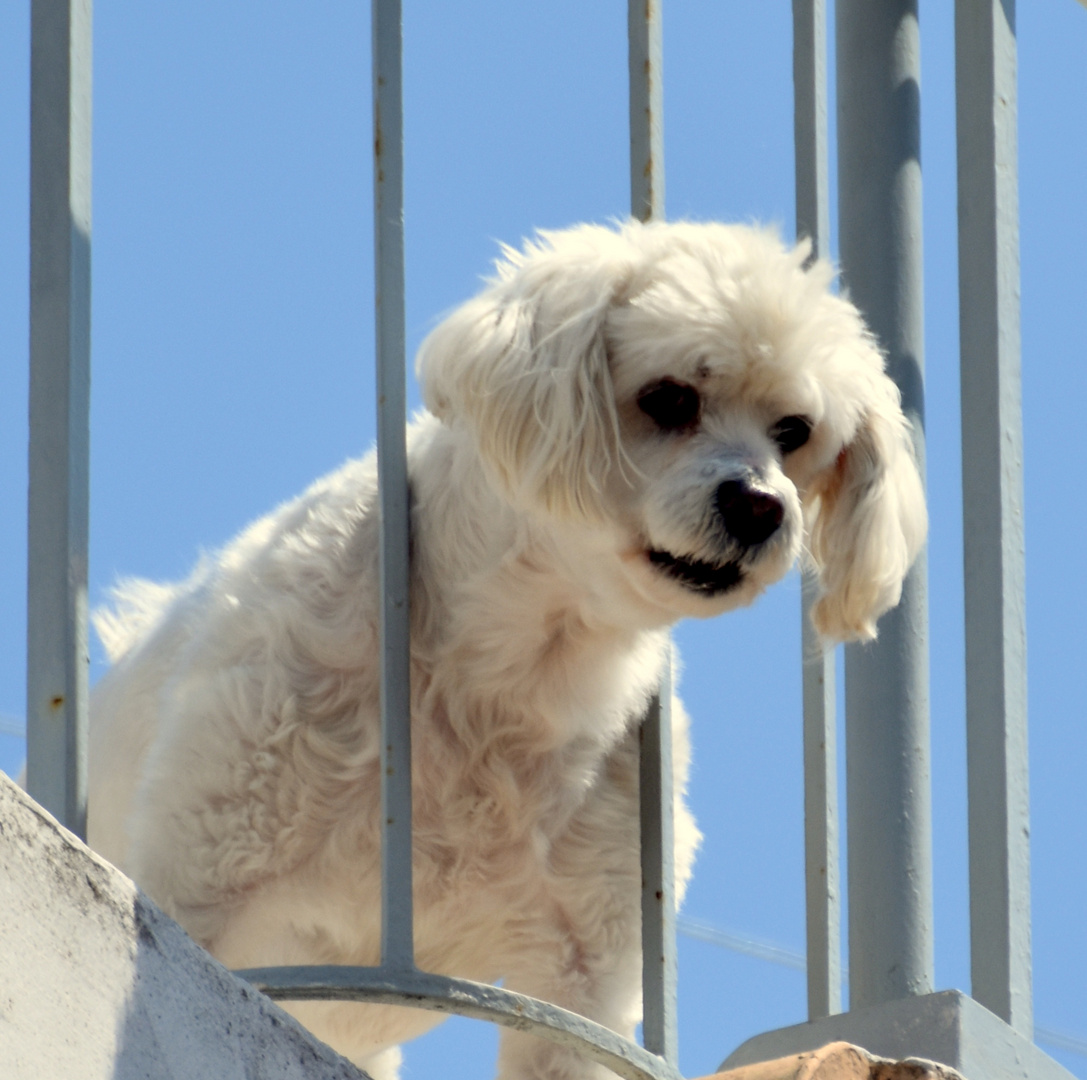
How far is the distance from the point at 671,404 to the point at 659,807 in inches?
28.3

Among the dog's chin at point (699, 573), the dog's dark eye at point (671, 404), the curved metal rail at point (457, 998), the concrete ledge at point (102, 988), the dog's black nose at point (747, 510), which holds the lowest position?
the curved metal rail at point (457, 998)

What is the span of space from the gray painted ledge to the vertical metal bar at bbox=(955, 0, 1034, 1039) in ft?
0.27

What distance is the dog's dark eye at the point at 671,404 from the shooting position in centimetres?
304

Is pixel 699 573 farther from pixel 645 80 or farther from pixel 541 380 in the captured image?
pixel 645 80

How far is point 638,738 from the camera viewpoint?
3.17 metres

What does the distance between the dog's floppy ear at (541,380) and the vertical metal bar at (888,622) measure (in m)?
0.50

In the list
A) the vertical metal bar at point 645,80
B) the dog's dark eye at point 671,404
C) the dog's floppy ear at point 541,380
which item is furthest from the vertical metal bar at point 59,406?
the dog's dark eye at point 671,404

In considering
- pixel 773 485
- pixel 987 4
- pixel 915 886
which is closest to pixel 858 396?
pixel 773 485

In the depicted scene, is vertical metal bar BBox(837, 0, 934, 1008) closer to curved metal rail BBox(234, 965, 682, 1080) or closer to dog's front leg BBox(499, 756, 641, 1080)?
curved metal rail BBox(234, 965, 682, 1080)

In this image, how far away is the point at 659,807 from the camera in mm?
2742

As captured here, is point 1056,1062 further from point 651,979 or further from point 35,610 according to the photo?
point 35,610

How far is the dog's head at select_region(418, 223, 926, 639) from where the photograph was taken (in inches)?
114

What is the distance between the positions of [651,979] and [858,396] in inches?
45.9

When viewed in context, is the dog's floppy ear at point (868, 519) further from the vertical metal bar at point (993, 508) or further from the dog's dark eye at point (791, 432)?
the vertical metal bar at point (993, 508)
